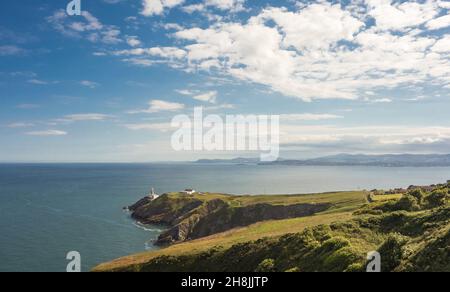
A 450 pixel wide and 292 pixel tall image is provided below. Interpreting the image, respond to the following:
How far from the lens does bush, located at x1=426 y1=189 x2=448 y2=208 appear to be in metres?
40.7

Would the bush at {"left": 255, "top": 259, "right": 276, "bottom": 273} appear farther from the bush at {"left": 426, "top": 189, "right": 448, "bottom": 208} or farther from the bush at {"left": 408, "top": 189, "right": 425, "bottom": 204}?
the bush at {"left": 408, "top": 189, "right": 425, "bottom": 204}

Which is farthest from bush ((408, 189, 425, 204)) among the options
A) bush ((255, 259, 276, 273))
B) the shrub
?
the shrub

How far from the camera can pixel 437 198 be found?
41906 mm

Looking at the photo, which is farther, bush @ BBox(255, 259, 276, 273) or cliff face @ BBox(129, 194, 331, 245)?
cliff face @ BBox(129, 194, 331, 245)

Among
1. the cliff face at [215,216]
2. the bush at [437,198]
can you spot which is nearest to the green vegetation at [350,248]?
the bush at [437,198]

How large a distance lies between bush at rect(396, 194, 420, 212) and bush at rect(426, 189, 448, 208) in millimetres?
1514

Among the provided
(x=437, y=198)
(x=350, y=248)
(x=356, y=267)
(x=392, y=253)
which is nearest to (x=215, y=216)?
(x=437, y=198)

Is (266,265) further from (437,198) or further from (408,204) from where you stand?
(437,198)

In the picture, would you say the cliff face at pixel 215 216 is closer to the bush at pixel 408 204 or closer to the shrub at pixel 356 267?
the bush at pixel 408 204

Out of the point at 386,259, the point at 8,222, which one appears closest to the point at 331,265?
the point at 386,259

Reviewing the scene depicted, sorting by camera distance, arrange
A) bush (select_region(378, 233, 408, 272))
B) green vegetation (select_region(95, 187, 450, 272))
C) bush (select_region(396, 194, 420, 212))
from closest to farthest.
Answer: bush (select_region(378, 233, 408, 272))
green vegetation (select_region(95, 187, 450, 272))
bush (select_region(396, 194, 420, 212))

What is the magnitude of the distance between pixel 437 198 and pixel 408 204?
12.8 feet
